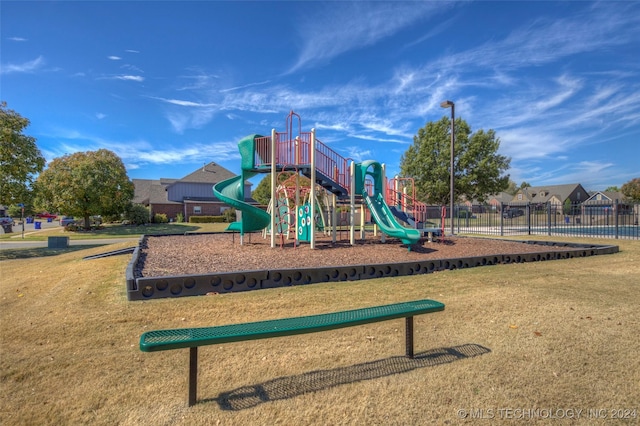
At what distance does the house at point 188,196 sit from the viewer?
5047cm

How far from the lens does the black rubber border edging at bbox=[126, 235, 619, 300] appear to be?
6512 mm

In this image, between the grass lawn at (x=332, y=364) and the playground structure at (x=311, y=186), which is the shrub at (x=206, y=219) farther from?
the grass lawn at (x=332, y=364)

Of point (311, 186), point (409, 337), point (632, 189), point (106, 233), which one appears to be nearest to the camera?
point (409, 337)

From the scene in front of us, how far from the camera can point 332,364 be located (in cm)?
370

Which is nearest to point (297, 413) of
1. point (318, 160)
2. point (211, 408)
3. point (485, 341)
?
point (211, 408)

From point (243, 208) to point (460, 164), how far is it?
19.9 metres

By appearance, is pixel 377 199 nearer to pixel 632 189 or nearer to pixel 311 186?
pixel 311 186

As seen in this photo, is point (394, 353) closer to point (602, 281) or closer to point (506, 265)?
point (602, 281)

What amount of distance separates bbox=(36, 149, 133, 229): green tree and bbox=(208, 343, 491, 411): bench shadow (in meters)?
33.9

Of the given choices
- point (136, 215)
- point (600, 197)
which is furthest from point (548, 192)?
point (136, 215)

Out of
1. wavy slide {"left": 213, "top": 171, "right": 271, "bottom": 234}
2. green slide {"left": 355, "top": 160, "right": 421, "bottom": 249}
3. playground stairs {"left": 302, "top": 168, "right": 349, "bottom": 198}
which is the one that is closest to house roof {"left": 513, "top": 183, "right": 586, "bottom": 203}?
green slide {"left": 355, "top": 160, "right": 421, "bottom": 249}

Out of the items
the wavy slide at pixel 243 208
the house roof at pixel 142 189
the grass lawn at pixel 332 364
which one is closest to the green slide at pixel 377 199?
the wavy slide at pixel 243 208

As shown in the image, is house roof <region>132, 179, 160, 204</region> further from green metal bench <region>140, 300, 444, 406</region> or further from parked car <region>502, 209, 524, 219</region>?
green metal bench <region>140, 300, 444, 406</region>

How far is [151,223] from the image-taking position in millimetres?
41031
